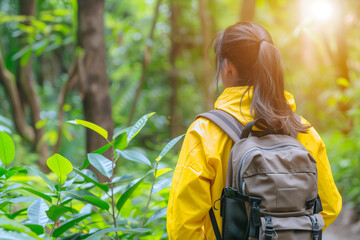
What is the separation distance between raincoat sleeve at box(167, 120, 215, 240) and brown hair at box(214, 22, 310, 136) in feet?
0.97

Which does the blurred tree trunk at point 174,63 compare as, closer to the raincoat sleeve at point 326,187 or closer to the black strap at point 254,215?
the raincoat sleeve at point 326,187

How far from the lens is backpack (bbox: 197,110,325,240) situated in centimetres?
130

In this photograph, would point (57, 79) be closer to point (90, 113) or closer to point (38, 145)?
point (38, 145)

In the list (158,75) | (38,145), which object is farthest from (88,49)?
(158,75)

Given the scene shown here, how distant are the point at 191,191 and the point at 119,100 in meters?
8.02

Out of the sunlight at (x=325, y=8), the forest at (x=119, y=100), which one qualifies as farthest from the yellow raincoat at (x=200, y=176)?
the sunlight at (x=325, y=8)

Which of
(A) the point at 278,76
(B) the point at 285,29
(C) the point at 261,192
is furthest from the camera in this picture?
(B) the point at 285,29

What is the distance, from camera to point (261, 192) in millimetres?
1297

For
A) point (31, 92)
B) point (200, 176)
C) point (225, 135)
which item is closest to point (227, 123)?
point (225, 135)

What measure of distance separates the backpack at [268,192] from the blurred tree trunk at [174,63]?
6.36 meters

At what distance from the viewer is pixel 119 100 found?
9.19 metres

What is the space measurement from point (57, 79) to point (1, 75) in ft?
27.7

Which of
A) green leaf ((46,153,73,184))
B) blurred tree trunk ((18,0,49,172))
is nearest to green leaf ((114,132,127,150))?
green leaf ((46,153,73,184))

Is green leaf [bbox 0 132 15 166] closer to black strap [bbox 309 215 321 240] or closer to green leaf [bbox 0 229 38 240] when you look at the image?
green leaf [bbox 0 229 38 240]
